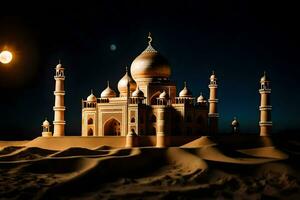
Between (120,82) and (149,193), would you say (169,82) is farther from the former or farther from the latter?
(149,193)

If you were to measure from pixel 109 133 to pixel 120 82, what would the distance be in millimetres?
5322

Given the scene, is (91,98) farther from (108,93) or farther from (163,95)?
(163,95)

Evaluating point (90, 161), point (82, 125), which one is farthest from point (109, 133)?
point (90, 161)

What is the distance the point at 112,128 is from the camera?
3941 cm

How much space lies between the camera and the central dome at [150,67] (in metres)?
40.5

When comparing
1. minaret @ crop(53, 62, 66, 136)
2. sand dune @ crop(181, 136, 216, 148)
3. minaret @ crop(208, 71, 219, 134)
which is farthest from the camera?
minaret @ crop(208, 71, 219, 134)

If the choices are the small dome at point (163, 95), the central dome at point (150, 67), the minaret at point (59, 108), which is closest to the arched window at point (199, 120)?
the small dome at point (163, 95)

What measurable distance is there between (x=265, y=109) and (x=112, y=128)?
12.6 meters

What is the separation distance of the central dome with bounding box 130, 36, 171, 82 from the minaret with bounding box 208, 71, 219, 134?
3.85 m

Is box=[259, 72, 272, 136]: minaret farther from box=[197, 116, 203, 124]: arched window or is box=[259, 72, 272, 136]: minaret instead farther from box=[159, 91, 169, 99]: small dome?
box=[159, 91, 169, 99]: small dome

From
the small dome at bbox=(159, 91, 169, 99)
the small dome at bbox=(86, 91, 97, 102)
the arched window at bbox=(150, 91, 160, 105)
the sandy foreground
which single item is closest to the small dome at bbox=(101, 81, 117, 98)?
the small dome at bbox=(86, 91, 97, 102)

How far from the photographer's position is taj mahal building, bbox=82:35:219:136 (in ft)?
122

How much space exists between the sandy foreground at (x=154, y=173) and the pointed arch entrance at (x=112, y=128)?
5115 mm

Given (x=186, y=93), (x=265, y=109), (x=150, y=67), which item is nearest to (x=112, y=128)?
(x=150, y=67)
